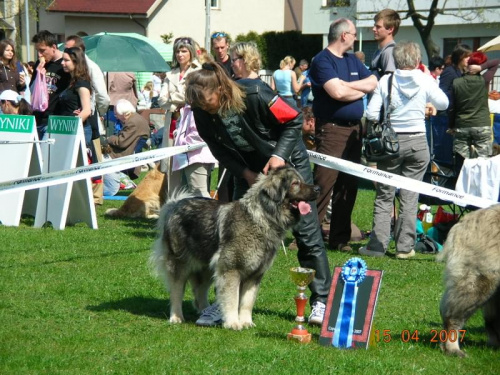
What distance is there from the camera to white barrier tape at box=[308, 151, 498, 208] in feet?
25.4

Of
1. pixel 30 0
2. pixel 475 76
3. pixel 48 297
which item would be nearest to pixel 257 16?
pixel 30 0

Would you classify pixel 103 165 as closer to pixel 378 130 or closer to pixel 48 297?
pixel 48 297

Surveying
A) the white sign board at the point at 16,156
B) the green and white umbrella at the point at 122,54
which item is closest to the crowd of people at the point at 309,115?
the white sign board at the point at 16,156

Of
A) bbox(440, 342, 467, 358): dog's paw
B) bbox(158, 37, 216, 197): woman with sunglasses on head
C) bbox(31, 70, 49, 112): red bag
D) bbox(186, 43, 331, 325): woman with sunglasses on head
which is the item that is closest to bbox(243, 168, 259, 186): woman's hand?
bbox(186, 43, 331, 325): woman with sunglasses on head

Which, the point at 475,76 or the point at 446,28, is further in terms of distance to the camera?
the point at 446,28

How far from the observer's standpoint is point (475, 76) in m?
11.3

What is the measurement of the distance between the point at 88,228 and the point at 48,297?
3428mm

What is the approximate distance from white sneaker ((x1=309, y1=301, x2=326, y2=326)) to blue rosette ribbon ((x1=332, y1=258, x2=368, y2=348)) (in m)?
0.65

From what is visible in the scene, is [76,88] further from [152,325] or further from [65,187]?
[152,325]

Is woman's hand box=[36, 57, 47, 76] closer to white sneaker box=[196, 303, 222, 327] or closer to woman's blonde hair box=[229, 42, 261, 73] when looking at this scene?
woman's blonde hair box=[229, 42, 261, 73]

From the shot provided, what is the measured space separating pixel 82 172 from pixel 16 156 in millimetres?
2387

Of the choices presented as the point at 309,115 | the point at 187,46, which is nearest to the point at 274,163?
the point at 309,115

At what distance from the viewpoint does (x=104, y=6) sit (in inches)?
1838

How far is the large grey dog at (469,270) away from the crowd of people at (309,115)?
3.79 feet
